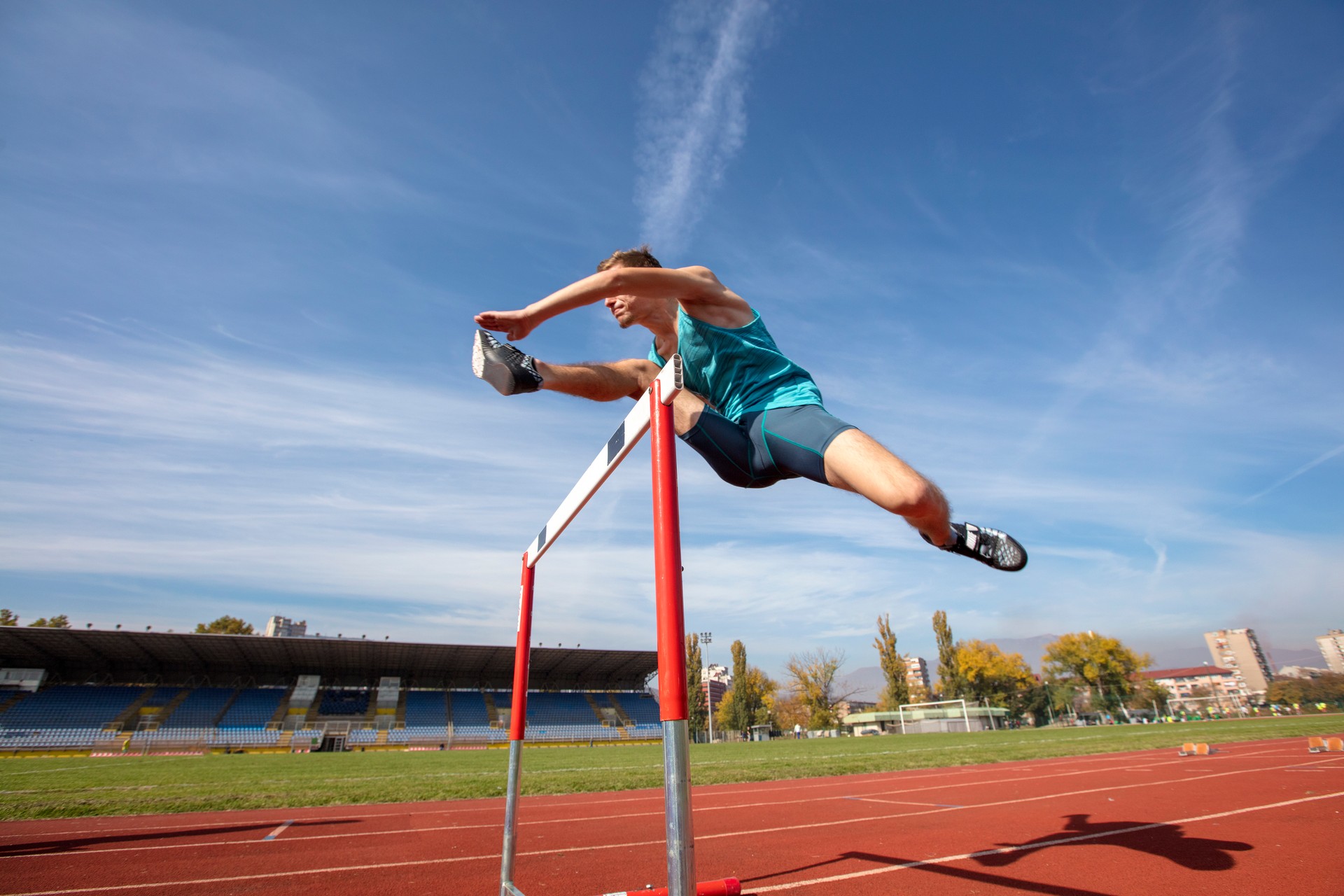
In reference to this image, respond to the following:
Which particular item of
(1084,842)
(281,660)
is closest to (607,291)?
(1084,842)

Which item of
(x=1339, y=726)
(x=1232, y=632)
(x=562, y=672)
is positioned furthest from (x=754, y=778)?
(x=1232, y=632)

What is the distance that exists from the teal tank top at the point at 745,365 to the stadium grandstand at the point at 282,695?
28.2 m

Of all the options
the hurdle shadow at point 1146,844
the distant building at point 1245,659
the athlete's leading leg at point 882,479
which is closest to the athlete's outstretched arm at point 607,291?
the athlete's leading leg at point 882,479

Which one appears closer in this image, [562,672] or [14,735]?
[14,735]

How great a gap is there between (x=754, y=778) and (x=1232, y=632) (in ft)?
594

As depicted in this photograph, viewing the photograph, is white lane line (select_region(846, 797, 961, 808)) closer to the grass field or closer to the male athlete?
the grass field

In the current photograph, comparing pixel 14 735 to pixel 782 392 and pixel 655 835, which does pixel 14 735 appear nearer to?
pixel 655 835

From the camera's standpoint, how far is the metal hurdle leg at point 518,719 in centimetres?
332

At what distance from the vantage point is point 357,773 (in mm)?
14062

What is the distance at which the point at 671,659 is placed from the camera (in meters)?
1.65

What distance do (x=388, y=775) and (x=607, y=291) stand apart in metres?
15.0

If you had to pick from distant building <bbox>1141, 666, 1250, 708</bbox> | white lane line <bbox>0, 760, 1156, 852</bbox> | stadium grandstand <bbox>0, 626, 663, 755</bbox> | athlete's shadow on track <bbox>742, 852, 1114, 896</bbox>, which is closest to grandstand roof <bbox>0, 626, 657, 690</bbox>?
stadium grandstand <bbox>0, 626, 663, 755</bbox>

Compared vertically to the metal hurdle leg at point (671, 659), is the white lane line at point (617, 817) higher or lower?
lower

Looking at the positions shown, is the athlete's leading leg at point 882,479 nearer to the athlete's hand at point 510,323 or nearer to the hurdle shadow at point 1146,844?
the athlete's hand at point 510,323
